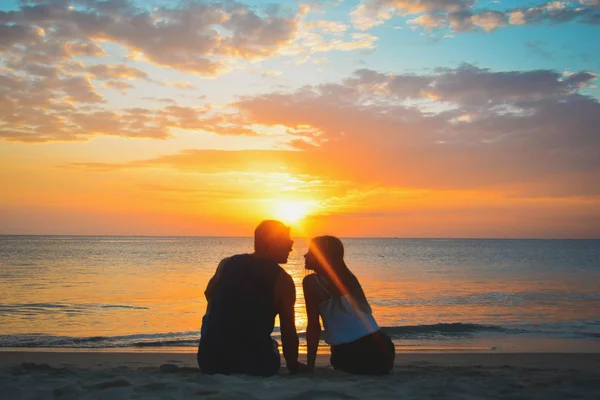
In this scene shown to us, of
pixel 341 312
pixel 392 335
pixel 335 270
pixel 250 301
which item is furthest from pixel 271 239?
pixel 392 335

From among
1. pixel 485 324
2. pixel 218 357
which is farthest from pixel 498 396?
pixel 485 324

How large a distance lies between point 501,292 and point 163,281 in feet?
60.3

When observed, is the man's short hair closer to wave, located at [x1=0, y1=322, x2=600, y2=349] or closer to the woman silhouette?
the woman silhouette

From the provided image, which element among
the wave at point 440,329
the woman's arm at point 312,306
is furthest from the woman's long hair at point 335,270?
the wave at point 440,329

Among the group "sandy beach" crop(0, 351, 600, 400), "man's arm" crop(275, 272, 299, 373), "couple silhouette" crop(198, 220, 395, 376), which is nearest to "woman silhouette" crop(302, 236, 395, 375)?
"couple silhouette" crop(198, 220, 395, 376)

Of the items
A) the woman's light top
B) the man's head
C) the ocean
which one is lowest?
the ocean

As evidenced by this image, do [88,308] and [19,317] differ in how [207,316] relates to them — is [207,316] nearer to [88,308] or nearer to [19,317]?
[19,317]

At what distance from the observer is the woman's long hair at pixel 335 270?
573 cm

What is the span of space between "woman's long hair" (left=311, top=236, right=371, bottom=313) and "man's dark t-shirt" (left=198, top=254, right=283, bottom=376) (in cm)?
72

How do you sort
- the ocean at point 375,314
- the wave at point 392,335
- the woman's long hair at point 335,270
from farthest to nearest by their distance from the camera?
the ocean at point 375,314 → the wave at point 392,335 → the woman's long hair at point 335,270

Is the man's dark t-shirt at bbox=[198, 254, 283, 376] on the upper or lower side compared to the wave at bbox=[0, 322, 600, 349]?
upper

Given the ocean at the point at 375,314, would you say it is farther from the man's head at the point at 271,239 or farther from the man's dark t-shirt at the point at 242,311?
the man's head at the point at 271,239

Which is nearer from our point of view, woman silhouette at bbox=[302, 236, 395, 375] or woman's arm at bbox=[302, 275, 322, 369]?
woman silhouette at bbox=[302, 236, 395, 375]

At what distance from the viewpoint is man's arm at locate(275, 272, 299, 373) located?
204 inches
